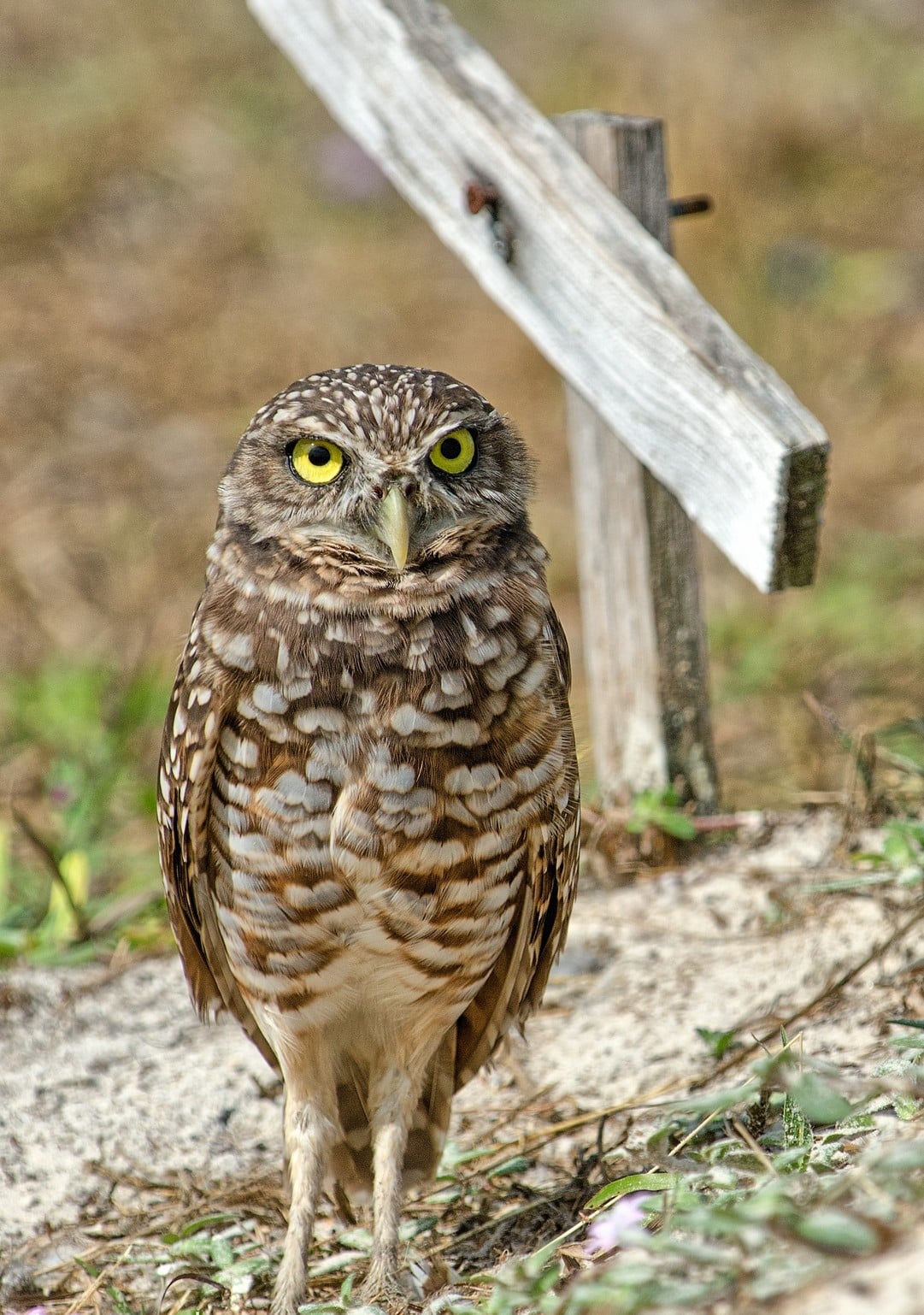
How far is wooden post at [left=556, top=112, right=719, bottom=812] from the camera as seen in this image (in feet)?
11.1

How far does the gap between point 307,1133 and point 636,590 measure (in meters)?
1.55

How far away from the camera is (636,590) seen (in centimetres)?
358

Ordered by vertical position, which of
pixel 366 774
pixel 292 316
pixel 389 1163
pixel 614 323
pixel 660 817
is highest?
pixel 292 316

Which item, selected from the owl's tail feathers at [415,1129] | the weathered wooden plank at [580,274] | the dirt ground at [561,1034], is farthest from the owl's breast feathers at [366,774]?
the dirt ground at [561,1034]

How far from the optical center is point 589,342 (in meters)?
3.12

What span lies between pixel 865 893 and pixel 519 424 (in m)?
4.04

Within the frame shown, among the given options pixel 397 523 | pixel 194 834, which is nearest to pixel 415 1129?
pixel 194 834

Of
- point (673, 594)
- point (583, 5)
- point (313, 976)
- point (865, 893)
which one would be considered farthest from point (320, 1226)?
point (583, 5)

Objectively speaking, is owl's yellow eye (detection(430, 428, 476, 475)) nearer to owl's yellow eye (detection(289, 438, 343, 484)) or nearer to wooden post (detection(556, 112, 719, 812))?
owl's yellow eye (detection(289, 438, 343, 484))

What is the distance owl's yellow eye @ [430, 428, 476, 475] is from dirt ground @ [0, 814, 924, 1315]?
130cm

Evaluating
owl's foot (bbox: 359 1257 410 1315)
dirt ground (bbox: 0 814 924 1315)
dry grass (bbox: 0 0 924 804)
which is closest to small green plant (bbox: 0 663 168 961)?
dirt ground (bbox: 0 814 924 1315)

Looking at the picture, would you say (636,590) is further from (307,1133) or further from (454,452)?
(307,1133)

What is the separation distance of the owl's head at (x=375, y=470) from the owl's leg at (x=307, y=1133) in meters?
1.07

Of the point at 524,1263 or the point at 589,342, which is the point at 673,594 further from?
the point at 524,1263
